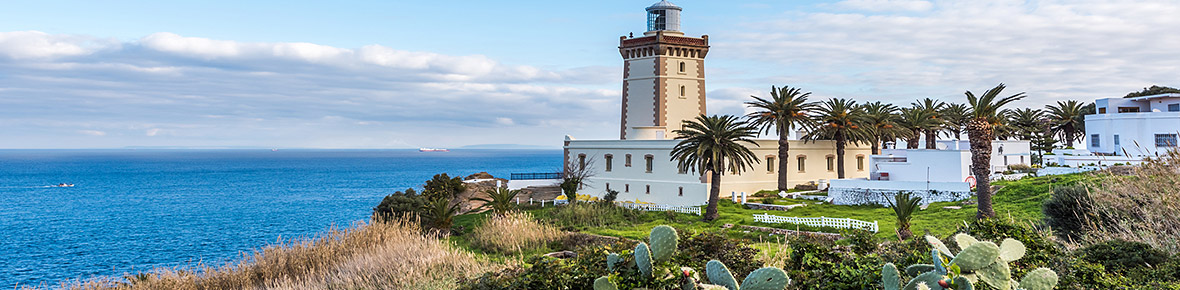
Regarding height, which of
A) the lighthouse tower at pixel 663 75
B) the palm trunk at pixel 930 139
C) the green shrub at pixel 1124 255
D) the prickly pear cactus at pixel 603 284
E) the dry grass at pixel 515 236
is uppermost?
the lighthouse tower at pixel 663 75

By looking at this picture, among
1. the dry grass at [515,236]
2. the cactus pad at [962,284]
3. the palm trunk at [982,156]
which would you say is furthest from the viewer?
the palm trunk at [982,156]

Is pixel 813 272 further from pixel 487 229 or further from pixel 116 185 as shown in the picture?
pixel 116 185

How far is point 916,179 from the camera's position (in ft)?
105

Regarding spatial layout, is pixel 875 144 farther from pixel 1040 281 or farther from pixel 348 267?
pixel 1040 281

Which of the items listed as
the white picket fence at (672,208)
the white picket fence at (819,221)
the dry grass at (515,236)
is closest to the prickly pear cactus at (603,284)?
the dry grass at (515,236)

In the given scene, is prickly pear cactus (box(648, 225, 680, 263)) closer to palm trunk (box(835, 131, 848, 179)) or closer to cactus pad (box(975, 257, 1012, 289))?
cactus pad (box(975, 257, 1012, 289))

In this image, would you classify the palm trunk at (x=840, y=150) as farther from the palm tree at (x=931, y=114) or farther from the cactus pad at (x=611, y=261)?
the cactus pad at (x=611, y=261)

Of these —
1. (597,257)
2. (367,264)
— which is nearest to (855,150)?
(367,264)

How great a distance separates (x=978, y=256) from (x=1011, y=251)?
79 cm

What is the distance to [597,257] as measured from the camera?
818cm

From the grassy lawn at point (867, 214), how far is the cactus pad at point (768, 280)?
1568 cm

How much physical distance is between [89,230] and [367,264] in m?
41.3

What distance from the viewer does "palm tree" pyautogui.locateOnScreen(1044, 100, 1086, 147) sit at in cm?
5103

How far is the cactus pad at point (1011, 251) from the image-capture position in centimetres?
568
